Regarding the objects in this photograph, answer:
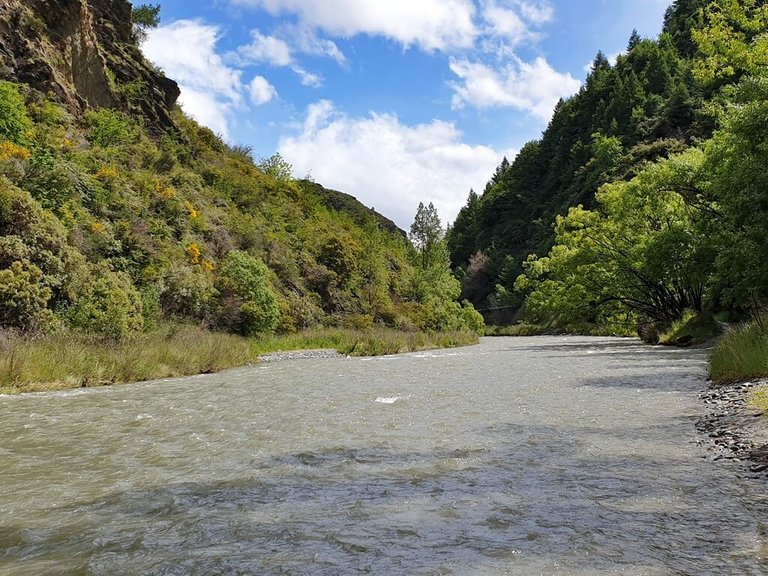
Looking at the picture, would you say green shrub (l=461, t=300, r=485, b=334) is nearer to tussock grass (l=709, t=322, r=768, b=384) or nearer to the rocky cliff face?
the rocky cliff face

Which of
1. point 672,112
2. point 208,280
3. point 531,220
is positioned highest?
point 672,112

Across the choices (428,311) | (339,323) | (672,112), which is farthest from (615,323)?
(672,112)

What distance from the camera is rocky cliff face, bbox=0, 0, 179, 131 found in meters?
30.3

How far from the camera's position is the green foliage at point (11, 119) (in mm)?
23594

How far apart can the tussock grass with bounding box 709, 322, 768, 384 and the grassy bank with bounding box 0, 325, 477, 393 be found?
15671 mm

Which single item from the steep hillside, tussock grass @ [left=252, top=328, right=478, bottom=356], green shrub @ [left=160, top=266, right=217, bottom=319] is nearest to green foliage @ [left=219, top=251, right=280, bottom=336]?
tussock grass @ [left=252, top=328, right=478, bottom=356]

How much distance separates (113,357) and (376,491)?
43.3ft

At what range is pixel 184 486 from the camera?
5746mm

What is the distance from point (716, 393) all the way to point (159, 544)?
1060cm

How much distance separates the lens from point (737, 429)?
761 cm

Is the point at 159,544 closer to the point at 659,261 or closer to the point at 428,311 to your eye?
the point at 659,261

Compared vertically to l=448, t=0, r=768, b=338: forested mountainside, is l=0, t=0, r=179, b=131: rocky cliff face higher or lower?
higher

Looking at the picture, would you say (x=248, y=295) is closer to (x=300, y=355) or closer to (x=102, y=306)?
(x=300, y=355)

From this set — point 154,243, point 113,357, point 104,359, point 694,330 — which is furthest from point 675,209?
point 104,359
